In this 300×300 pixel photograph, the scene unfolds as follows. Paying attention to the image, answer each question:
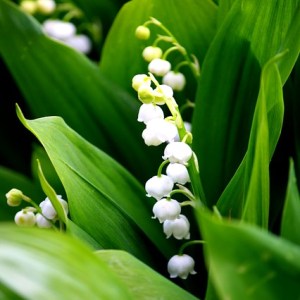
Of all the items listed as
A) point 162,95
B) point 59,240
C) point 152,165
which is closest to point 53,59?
point 152,165

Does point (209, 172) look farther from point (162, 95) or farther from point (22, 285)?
point (22, 285)

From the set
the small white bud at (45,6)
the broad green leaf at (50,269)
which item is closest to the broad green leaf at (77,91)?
the small white bud at (45,6)

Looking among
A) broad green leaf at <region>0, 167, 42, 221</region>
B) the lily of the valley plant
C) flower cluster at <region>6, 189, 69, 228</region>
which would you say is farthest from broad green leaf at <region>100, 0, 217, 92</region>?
flower cluster at <region>6, 189, 69, 228</region>

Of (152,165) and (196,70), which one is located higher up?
(196,70)

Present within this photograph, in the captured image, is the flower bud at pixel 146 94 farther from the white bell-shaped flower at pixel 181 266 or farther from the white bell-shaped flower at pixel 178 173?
the white bell-shaped flower at pixel 181 266

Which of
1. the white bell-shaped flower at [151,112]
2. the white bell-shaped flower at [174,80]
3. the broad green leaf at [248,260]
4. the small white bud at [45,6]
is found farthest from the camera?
the small white bud at [45,6]

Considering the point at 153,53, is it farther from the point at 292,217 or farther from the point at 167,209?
the point at 292,217

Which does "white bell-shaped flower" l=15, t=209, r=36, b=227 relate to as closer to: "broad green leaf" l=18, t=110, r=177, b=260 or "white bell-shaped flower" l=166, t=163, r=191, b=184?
"broad green leaf" l=18, t=110, r=177, b=260
